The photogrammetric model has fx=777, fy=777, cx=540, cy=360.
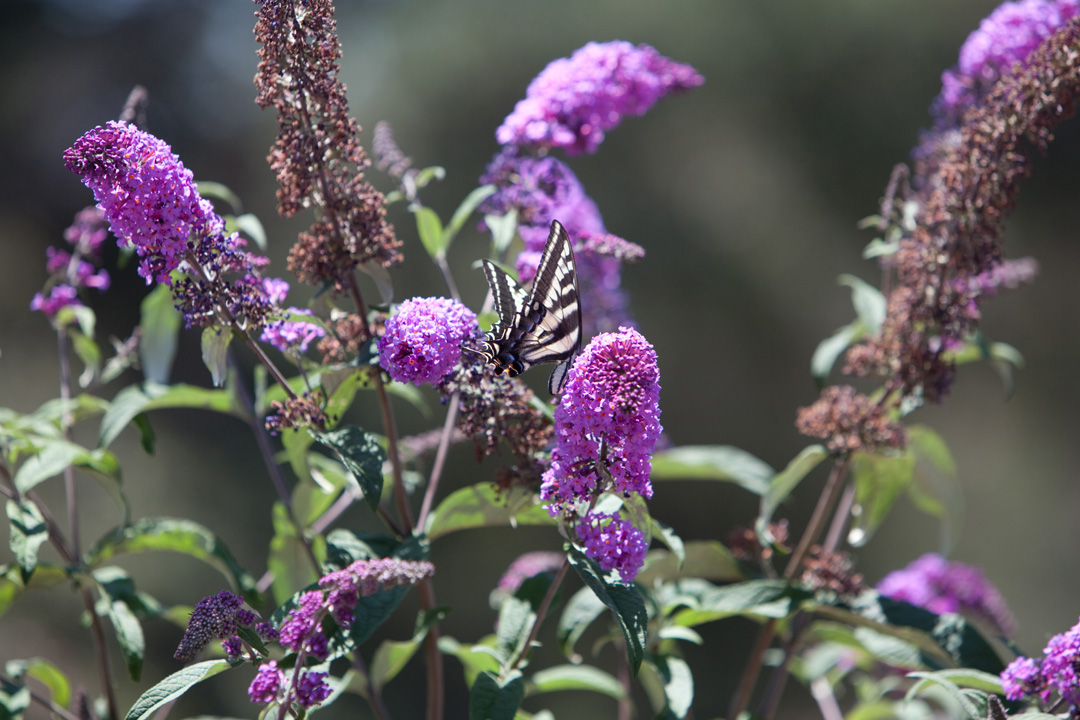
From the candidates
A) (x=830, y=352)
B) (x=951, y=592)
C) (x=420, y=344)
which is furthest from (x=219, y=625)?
(x=951, y=592)

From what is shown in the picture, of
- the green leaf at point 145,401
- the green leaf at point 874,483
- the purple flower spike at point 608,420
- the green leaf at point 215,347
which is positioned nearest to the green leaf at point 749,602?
the green leaf at point 874,483

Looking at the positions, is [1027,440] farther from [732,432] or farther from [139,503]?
[139,503]

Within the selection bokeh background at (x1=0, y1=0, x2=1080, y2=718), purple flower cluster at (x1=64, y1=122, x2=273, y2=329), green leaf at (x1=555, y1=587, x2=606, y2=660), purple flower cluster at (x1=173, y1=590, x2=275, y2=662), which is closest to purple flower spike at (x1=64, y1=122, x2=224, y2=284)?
purple flower cluster at (x1=64, y1=122, x2=273, y2=329)

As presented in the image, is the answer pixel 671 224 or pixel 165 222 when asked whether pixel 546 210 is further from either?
pixel 671 224

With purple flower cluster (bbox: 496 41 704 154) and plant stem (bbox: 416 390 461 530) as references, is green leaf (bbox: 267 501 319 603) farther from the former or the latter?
purple flower cluster (bbox: 496 41 704 154)

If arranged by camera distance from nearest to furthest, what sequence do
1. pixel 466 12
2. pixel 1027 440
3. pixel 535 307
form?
pixel 535 307 < pixel 466 12 < pixel 1027 440

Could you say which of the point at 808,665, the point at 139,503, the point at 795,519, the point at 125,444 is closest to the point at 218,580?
the point at 139,503
